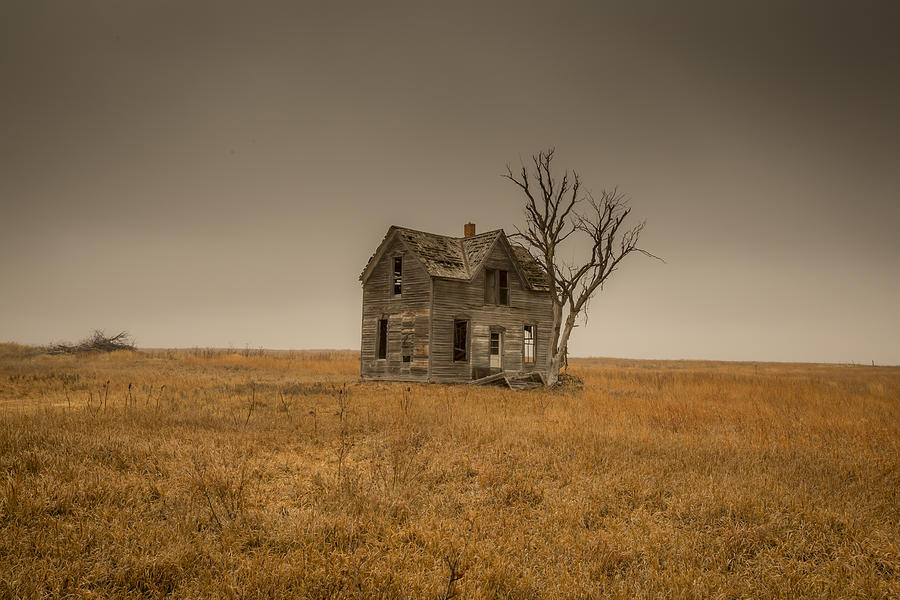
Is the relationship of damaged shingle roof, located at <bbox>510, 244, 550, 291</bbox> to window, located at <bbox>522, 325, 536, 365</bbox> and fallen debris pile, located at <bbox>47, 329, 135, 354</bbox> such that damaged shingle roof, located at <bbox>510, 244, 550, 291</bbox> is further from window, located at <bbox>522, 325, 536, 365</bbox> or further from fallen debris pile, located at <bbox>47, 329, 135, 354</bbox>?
fallen debris pile, located at <bbox>47, 329, 135, 354</bbox>

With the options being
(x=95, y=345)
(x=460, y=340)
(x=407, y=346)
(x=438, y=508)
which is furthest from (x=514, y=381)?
(x=95, y=345)

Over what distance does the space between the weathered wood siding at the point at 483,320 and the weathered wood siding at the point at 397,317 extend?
1.95 feet

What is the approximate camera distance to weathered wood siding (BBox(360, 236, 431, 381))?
71.9ft

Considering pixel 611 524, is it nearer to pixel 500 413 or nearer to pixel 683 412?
pixel 500 413

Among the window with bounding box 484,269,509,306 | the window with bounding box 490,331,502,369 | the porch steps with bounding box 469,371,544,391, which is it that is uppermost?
the window with bounding box 484,269,509,306

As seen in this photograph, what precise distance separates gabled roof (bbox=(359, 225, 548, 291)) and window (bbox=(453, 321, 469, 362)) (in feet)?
8.25

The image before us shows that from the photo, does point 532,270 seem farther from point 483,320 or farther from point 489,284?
point 483,320

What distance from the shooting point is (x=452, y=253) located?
951 inches

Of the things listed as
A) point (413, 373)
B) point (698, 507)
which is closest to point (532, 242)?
point (413, 373)

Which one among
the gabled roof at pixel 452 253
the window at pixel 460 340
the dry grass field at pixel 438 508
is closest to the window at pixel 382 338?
the gabled roof at pixel 452 253

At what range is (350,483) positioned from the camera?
20.2 feet

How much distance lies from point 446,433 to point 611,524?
14.6 feet

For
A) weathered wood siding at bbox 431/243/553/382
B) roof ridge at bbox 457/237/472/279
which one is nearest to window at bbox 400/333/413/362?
weathered wood siding at bbox 431/243/553/382

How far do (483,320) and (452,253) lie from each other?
146 inches
